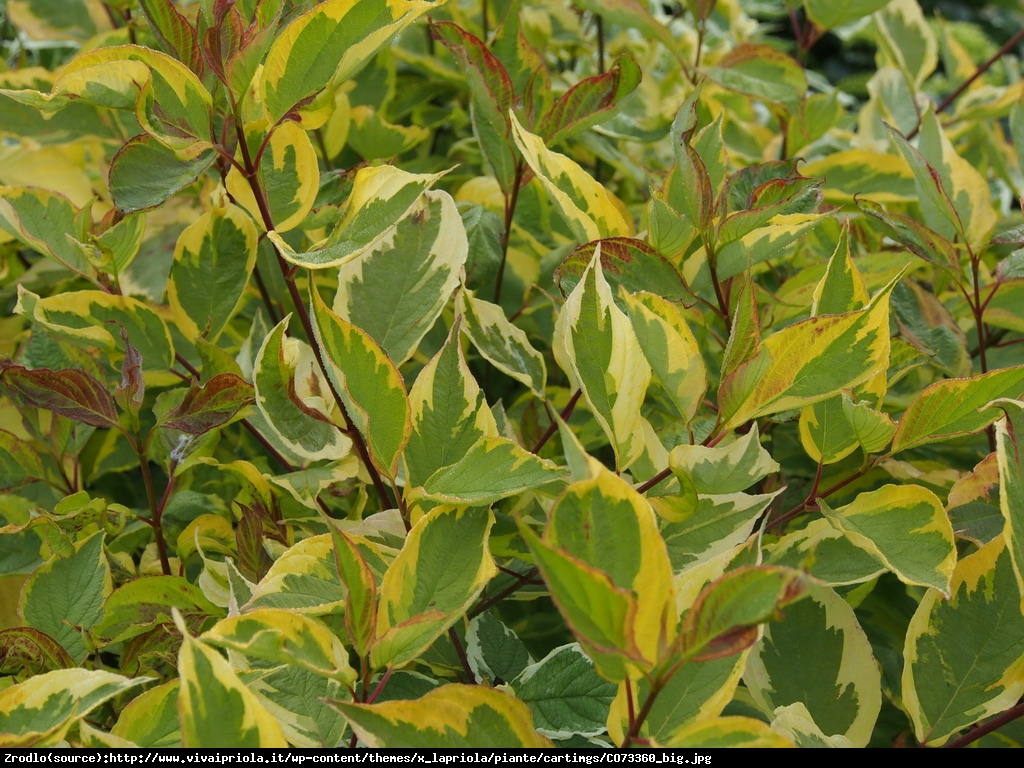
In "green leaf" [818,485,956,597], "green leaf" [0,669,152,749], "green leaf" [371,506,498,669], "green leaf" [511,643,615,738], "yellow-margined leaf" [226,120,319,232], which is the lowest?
"green leaf" [511,643,615,738]

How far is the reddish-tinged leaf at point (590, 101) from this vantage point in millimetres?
645

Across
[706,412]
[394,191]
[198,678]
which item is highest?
[394,191]

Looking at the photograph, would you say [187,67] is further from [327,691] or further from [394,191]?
[327,691]

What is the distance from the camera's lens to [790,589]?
336 millimetres

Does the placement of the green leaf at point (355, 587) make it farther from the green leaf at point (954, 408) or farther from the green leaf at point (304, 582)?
the green leaf at point (954, 408)

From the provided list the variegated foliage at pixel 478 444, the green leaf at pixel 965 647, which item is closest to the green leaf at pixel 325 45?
the variegated foliage at pixel 478 444

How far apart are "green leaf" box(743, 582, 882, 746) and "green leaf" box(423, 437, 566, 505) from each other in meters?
0.20

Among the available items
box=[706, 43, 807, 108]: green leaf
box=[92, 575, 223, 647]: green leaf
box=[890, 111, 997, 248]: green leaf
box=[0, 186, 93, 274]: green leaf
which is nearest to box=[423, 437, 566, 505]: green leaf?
box=[92, 575, 223, 647]: green leaf

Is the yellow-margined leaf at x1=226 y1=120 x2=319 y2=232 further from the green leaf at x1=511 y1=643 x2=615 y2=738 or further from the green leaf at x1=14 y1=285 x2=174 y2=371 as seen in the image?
the green leaf at x1=511 y1=643 x2=615 y2=738

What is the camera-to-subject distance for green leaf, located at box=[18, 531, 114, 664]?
1.91 feet

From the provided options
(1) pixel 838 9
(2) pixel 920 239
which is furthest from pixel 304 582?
(1) pixel 838 9

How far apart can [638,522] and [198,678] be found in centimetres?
19

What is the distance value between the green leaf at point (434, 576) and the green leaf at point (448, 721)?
3 centimetres

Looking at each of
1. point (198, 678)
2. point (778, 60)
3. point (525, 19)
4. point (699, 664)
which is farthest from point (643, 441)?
point (525, 19)
